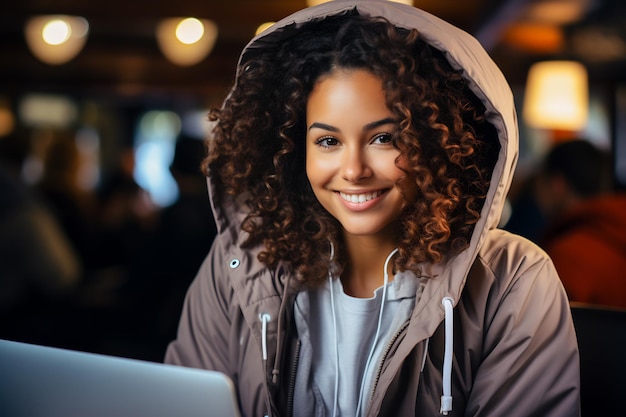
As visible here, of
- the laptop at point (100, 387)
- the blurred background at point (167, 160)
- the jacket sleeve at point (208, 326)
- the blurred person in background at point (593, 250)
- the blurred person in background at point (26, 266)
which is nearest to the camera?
the laptop at point (100, 387)

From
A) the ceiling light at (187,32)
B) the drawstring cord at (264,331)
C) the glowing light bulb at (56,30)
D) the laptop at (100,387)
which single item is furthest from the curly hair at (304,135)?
the glowing light bulb at (56,30)

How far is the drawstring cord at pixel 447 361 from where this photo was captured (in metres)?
1.23

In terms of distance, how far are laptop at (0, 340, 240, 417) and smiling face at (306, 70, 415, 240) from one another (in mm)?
487

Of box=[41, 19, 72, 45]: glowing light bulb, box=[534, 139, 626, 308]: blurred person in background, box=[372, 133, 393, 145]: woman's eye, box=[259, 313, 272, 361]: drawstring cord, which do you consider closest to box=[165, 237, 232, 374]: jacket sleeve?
box=[259, 313, 272, 361]: drawstring cord

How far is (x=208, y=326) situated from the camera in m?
1.53

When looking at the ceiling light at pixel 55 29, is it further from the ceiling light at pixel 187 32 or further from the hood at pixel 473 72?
the hood at pixel 473 72

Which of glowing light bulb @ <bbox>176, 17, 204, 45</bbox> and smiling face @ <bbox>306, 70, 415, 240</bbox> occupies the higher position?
glowing light bulb @ <bbox>176, 17, 204, 45</bbox>

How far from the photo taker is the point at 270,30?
1327 mm

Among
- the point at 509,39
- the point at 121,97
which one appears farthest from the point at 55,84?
the point at 509,39

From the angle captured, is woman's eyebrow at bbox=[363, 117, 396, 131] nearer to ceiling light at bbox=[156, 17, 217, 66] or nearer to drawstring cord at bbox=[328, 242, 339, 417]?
drawstring cord at bbox=[328, 242, 339, 417]

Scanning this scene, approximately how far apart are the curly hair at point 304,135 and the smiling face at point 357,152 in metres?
0.02

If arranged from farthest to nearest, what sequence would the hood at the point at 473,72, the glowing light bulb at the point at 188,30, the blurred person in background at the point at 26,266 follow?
the glowing light bulb at the point at 188,30 < the blurred person in background at the point at 26,266 < the hood at the point at 473,72

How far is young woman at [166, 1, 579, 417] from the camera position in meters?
1.25

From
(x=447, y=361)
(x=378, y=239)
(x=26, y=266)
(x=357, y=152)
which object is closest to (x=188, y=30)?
(x=26, y=266)
